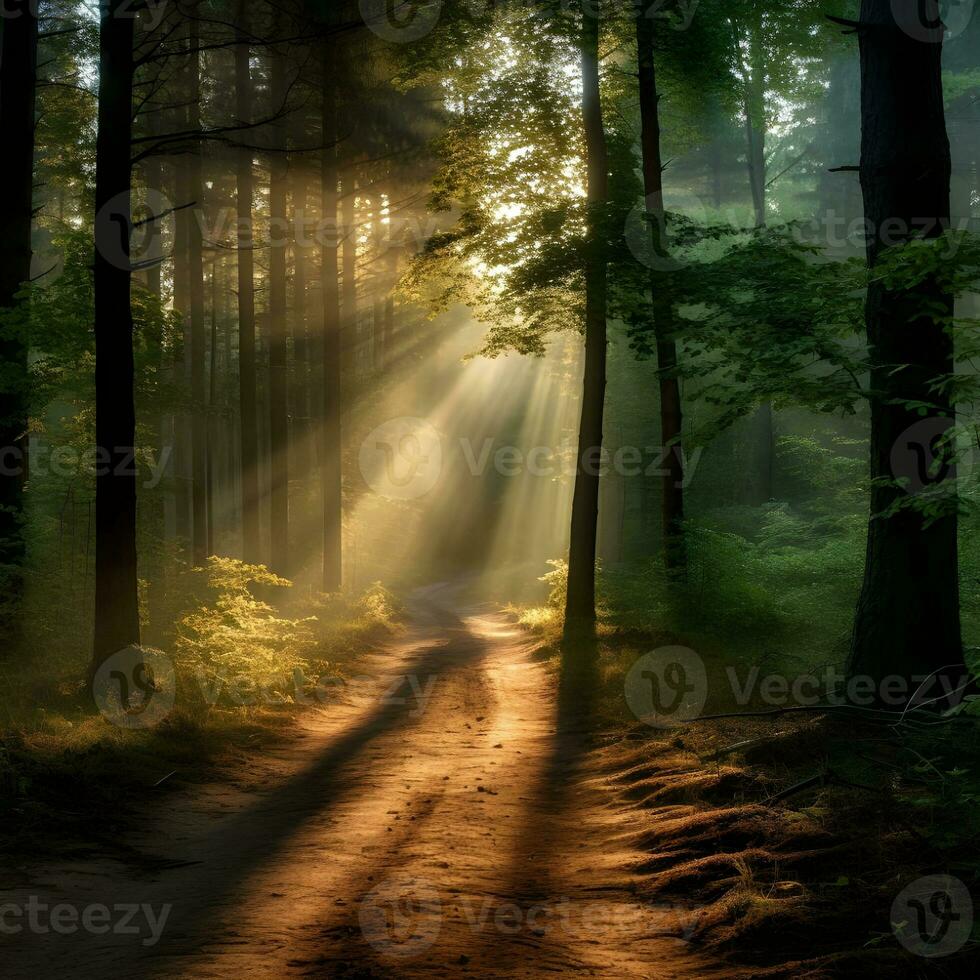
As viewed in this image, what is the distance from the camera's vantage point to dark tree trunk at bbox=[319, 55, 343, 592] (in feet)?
62.1

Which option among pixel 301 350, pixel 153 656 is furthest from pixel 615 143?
pixel 301 350

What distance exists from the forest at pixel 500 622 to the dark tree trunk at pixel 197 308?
223 mm

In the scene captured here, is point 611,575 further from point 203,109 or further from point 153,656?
point 203,109

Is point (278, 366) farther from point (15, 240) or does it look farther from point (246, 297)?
point (15, 240)

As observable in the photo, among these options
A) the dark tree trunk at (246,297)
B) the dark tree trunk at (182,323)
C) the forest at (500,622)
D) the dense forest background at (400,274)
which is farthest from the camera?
the dark tree trunk at (182,323)

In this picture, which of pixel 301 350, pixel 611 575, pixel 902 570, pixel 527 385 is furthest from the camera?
pixel 527 385

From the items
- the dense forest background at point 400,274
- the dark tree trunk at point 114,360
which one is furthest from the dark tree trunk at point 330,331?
the dark tree trunk at point 114,360

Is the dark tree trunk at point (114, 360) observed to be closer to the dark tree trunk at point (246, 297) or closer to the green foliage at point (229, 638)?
the green foliage at point (229, 638)

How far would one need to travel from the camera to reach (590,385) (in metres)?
16.4

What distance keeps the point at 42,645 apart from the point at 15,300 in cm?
477

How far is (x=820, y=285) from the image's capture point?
8.34 meters

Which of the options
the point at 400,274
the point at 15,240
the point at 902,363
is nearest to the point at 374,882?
the point at 902,363

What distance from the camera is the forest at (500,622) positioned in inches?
185

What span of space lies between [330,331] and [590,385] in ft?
23.8
